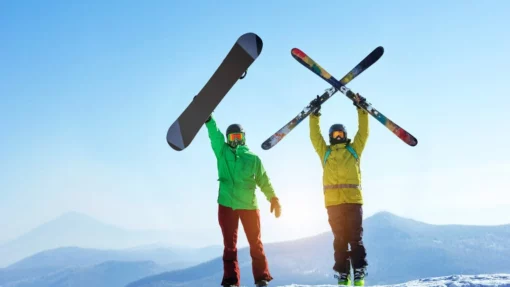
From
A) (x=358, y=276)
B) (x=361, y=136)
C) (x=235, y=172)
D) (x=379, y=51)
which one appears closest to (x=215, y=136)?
(x=235, y=172)

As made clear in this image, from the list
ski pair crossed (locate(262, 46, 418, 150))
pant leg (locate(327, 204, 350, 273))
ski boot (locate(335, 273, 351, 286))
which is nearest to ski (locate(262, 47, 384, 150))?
ski pair crossed (locate(262, 46, 418, 150))

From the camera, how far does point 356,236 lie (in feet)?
30.0

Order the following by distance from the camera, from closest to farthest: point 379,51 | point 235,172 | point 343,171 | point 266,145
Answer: point 235,172
point 343,171
point 266,145
point 379,51

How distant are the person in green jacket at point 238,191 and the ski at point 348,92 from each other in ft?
10.2

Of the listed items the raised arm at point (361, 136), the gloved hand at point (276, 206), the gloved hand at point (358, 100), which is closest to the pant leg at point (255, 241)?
the gloved hand at point (276, 206)

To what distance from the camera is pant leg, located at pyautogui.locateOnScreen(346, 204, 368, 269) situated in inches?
353

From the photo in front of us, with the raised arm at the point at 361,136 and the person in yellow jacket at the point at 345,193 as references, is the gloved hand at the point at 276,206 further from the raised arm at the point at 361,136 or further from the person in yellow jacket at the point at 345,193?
the raised arm at the point at 361,136

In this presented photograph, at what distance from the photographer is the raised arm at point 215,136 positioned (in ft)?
29.9

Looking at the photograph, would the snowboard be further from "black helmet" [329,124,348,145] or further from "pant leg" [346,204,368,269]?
"pant leg" [346,204,368,269]

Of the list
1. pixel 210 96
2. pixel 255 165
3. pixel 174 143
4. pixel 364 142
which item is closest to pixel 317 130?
pixel 364 142

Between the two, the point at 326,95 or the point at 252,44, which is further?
the point at 326,95

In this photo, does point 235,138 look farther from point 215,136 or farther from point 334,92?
point 334,92

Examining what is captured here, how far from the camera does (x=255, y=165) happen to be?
9219 mm

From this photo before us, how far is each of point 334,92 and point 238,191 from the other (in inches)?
155
